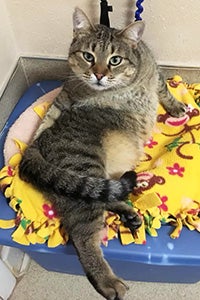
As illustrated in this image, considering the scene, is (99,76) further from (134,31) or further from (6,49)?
(6,49)

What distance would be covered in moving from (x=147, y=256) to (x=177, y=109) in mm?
522

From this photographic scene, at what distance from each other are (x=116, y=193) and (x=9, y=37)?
80 cm

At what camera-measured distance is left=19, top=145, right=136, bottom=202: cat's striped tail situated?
3.25ft

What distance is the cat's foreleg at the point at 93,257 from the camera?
1.00 metres

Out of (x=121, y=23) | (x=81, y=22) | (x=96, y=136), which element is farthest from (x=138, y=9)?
(x=96, y=136)

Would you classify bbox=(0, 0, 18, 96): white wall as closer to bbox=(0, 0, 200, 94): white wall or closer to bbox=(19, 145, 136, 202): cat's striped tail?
bbox=(0, 0, 200, 94): white wall

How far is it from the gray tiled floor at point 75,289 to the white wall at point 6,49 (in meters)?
0.68

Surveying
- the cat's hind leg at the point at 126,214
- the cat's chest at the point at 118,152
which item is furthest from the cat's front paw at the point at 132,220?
the cat's chest at the point at 118,152

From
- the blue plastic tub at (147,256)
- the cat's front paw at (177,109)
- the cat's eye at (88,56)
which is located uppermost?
the cat's eye at (88,56)

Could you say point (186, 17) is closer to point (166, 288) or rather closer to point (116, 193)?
point (116, 193)

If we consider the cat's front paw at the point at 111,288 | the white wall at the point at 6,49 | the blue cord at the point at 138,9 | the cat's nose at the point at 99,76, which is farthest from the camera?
the white wall at the point at 6,49

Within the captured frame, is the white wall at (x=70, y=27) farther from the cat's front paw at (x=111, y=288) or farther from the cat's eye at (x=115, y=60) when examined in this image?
the cat's front paw at (x=111, y=288)

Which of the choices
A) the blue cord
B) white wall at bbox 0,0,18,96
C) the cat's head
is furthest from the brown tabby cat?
white wall at bbox 0,0,18,96

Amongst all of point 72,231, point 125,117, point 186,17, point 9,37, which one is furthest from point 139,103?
point 9,37
